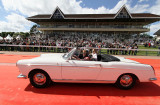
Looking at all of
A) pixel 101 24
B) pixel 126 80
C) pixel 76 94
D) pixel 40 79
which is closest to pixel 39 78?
pixel 40 79

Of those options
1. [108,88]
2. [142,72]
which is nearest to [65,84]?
[108,88]

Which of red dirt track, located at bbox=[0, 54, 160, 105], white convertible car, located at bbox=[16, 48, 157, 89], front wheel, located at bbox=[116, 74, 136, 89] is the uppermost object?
white convertible car, located at bbox=[16, 48, 157, 89]

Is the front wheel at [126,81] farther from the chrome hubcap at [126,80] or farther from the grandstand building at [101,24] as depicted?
the grandstand building at [101,24]

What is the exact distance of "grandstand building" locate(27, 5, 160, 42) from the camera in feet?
110

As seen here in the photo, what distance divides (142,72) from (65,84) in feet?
9.16

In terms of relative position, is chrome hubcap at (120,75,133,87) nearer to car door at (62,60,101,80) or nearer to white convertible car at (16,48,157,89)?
white convertible car at (16,48,157,89)

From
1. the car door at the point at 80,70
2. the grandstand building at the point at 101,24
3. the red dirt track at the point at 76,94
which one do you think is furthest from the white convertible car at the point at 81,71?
the grandstand building at the point at 101,24

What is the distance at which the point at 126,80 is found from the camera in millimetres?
3320

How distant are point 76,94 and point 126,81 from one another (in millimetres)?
1814

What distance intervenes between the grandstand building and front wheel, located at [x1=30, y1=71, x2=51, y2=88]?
32.5 m

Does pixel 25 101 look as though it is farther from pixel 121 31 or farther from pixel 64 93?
pixel 121 31

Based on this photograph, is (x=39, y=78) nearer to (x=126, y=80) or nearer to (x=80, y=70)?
(x=80, y=70)

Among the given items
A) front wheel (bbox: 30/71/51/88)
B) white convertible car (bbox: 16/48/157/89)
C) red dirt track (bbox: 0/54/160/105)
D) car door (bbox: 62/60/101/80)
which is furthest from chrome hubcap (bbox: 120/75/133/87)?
front wheel (bbox: 30/71/51/88)

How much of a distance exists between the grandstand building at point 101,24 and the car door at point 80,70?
32345mm
